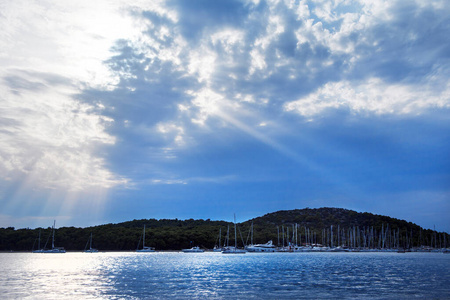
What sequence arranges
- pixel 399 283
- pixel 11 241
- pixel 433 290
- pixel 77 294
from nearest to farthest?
pixel 77 294, pixel 433 290, pixel 399 283, pixel 11 241

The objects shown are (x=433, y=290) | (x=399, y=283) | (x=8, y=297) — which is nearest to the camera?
(x=8, y=297)

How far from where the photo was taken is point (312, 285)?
162ft

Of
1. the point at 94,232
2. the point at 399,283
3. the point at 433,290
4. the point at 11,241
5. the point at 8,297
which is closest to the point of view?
the point at 8,297


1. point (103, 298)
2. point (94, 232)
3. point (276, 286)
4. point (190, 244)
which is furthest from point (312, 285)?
point (94, 232)

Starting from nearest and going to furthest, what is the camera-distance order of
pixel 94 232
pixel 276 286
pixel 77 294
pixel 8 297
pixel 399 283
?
pixel 8 297
pixel 77 294
pixel 276 286
pixel 399 283
pixel 94 232

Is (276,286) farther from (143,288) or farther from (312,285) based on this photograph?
(143,288)

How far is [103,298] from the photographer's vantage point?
38.8 meters

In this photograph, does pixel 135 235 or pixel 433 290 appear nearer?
pixel 433 290

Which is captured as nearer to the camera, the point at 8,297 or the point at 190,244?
the point at 8,297

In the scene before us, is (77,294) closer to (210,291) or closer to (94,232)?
(210,291)

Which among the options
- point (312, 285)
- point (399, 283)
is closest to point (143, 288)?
point (312, 285)

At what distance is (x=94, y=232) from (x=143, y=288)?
16252cm

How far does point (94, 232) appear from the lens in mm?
198250

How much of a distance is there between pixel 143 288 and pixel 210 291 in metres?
8.39
